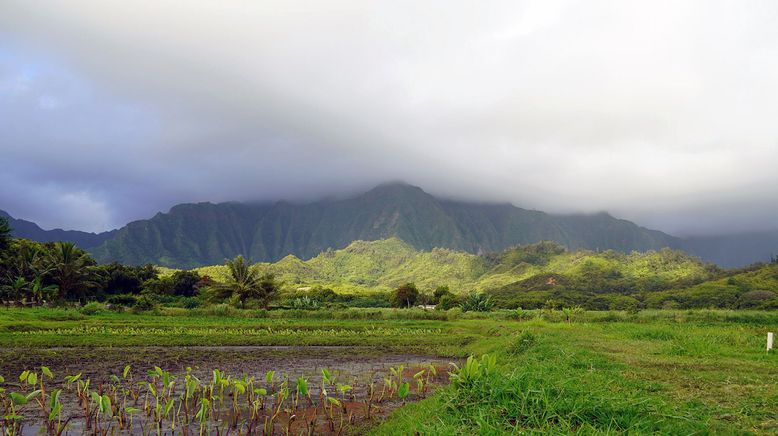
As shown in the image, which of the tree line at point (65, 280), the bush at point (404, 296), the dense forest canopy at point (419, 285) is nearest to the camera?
the tree line at point (65, 280)

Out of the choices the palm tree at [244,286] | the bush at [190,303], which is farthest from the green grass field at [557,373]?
the bush at [190,303]

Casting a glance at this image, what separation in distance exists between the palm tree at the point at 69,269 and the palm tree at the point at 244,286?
1510 centimetres

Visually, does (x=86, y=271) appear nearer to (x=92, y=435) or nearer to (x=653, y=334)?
(x=92, y=435)

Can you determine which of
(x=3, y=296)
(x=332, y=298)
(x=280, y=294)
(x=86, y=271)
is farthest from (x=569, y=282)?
(x=3, y=296)

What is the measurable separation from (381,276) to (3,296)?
146m

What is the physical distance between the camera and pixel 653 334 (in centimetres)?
2653

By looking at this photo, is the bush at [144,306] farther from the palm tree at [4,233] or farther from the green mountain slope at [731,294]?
the green mountain slope at [731,294]

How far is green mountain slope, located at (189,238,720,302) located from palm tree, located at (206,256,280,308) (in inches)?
367

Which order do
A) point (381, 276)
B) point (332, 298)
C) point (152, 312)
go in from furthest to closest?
point (381, 276), point (332, 298), point (152, 312)

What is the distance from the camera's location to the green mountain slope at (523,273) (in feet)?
348

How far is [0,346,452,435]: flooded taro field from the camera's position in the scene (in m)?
11.0

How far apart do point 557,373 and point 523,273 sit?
141 m

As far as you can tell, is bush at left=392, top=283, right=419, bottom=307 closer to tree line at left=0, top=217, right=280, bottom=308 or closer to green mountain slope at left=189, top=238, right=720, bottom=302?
green mountain slope at left=189, top=238, right=720, bottom=302

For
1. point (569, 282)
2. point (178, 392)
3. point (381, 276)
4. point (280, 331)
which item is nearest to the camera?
point (178, 392)
